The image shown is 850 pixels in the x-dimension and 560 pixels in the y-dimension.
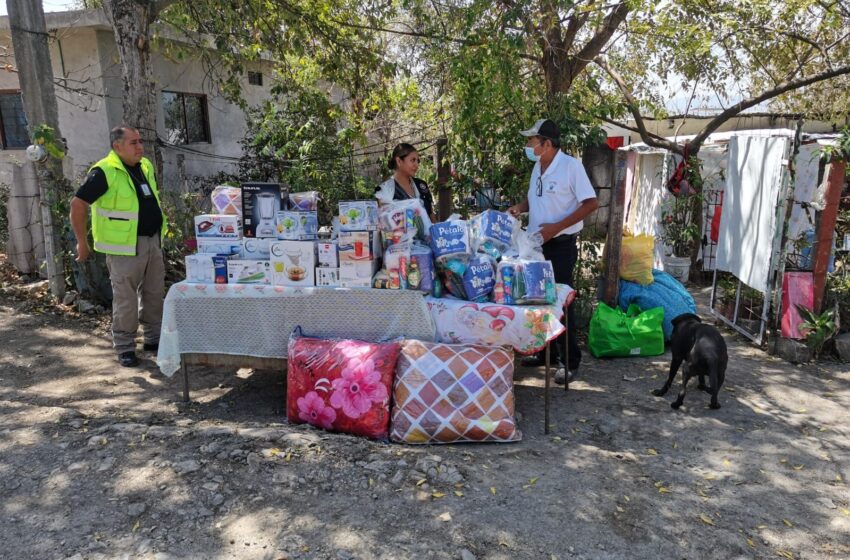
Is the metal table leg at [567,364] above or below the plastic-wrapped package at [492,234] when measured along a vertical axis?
below

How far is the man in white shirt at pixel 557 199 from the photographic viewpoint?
13.5 feet

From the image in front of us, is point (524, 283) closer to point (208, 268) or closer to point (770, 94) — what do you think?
point (208, 268)

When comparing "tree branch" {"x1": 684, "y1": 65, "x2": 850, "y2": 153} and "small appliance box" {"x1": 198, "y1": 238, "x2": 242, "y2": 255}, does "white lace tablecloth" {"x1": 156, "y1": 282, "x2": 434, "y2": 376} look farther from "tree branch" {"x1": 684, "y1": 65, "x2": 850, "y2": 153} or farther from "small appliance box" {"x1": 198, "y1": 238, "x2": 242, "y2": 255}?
"tree branch" {"x1": 684, "y1": 65, "x2": 850, "y2": 153}

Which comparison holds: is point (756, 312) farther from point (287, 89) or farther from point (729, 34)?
point (287, 89)

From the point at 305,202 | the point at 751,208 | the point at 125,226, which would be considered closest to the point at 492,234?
the point at 305,202

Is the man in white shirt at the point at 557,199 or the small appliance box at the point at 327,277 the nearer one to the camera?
the small appliance box at the point at 327,277

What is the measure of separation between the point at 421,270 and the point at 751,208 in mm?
3747

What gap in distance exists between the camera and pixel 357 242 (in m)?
3.64

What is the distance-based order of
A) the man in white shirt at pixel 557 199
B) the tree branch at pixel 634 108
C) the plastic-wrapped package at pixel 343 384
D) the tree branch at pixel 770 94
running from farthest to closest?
the tree branch at pixel 634 108, the tree branch at pixel 770 94, the man in white shirt at pixel 557 199, the plastic-wrapped package at pixel 343 384

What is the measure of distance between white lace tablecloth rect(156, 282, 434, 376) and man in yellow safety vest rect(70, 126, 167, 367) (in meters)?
1.15

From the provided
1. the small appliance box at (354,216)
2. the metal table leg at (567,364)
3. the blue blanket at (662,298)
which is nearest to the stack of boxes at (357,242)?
the small appliance box at (354,216)

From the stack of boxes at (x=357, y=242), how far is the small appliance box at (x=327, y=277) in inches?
1.4

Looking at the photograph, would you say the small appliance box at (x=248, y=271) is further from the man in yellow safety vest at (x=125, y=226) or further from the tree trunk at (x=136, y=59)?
the tree trunk at (x=136, y=59)

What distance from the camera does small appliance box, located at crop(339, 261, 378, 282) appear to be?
3689 mm
